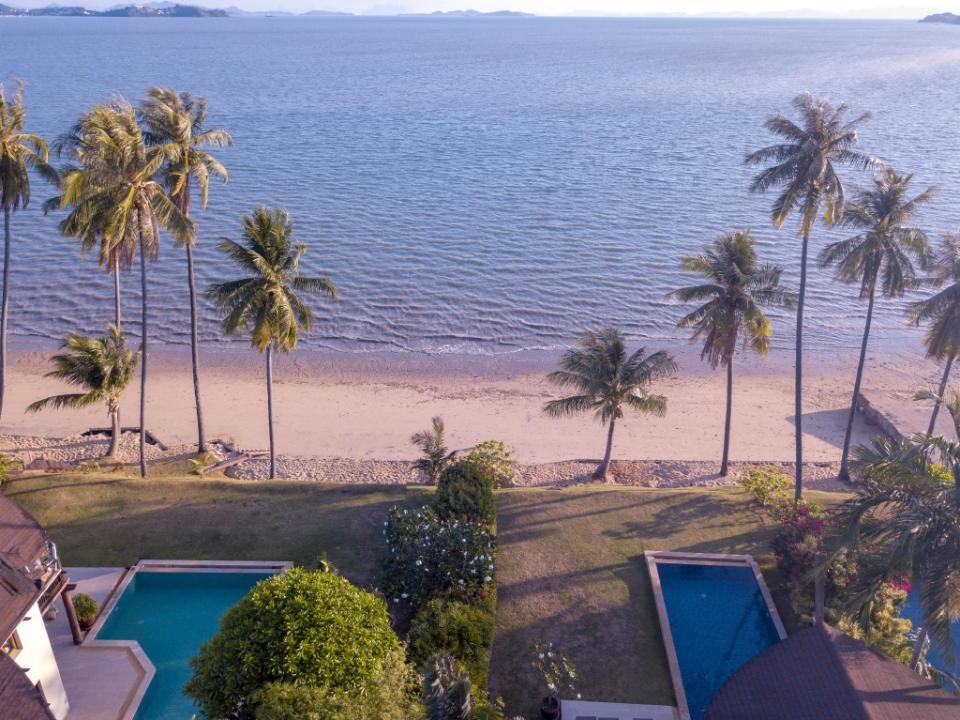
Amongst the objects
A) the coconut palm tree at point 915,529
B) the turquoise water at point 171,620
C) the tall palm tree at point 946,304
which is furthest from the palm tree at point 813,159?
the turquoise water at point 171,620

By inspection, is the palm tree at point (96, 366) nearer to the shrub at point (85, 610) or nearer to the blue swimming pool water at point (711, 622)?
the shrub at point (85, 610)

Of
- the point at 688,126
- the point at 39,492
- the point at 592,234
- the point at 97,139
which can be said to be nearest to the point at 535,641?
the point at 39,492

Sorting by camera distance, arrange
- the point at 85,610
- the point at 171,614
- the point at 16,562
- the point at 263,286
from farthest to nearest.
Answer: the point at 263,286
the point at 171,614
the point at 85,610
the point at 16,562

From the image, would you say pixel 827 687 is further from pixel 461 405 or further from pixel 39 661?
pixel 461 405

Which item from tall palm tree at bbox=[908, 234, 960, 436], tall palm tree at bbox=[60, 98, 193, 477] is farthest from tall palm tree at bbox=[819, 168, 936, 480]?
tall palm tree at bbox=[60, 98, 193, 477]

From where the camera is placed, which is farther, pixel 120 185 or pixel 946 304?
pixel 946 304

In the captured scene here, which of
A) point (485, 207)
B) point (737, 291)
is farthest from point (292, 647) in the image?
point (485, 207)

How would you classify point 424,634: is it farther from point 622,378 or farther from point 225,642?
point 622,378
